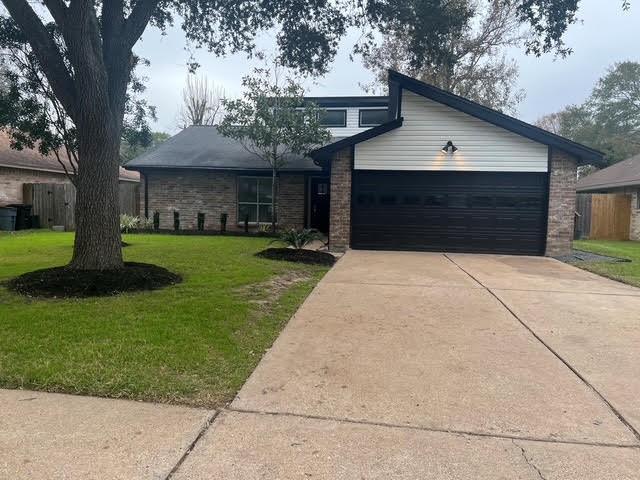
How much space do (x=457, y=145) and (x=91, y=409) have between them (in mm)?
11393

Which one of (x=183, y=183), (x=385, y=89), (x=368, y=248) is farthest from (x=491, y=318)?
(x=385, y=89)

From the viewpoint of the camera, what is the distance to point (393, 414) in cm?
329

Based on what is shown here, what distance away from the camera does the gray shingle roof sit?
17.5 metres

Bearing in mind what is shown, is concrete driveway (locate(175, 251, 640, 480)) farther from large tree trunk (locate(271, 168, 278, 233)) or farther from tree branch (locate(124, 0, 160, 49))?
large tree trunk (locate(271, 168, 278, 233))

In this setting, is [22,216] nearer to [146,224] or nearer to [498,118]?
[146,224]

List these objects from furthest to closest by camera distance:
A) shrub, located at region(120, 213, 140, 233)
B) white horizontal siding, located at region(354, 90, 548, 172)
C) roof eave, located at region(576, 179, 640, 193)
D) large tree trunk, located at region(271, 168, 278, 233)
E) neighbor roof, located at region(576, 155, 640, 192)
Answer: neighbor roof, located at region(576, 155, 640, 192), roof eave, located at region(576, 179, 640, 193), large tree trunk, located at region(271, 168, 278, 233), shrub, located at region(120, 213, 140, 233), white horizontal siding, located at region(354, 90, 548, 172)

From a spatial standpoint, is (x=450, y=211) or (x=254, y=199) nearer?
(x=450, y=211)

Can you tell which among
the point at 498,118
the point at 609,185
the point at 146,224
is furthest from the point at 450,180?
the point at 609,185

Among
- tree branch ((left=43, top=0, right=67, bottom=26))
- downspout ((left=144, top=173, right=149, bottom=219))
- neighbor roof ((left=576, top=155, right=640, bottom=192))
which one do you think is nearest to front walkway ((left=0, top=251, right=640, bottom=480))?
tree branch ((left=43, top=0, right=67, bottom=26))

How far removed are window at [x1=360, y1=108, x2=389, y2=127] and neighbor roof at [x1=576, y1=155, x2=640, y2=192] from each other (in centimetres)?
1013

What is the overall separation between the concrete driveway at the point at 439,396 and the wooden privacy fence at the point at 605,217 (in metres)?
14.4

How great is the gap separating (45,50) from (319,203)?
11862mm

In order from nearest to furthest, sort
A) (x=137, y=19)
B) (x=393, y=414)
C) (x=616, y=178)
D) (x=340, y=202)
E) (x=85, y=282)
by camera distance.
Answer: (x=393, y=414), (x=85, y=282), (x=137, y=19), (x=340, y=202), (x=616, y=178)

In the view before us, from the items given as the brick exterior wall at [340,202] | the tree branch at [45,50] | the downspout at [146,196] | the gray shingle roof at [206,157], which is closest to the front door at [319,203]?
the gray shingle roof at [206,157]
